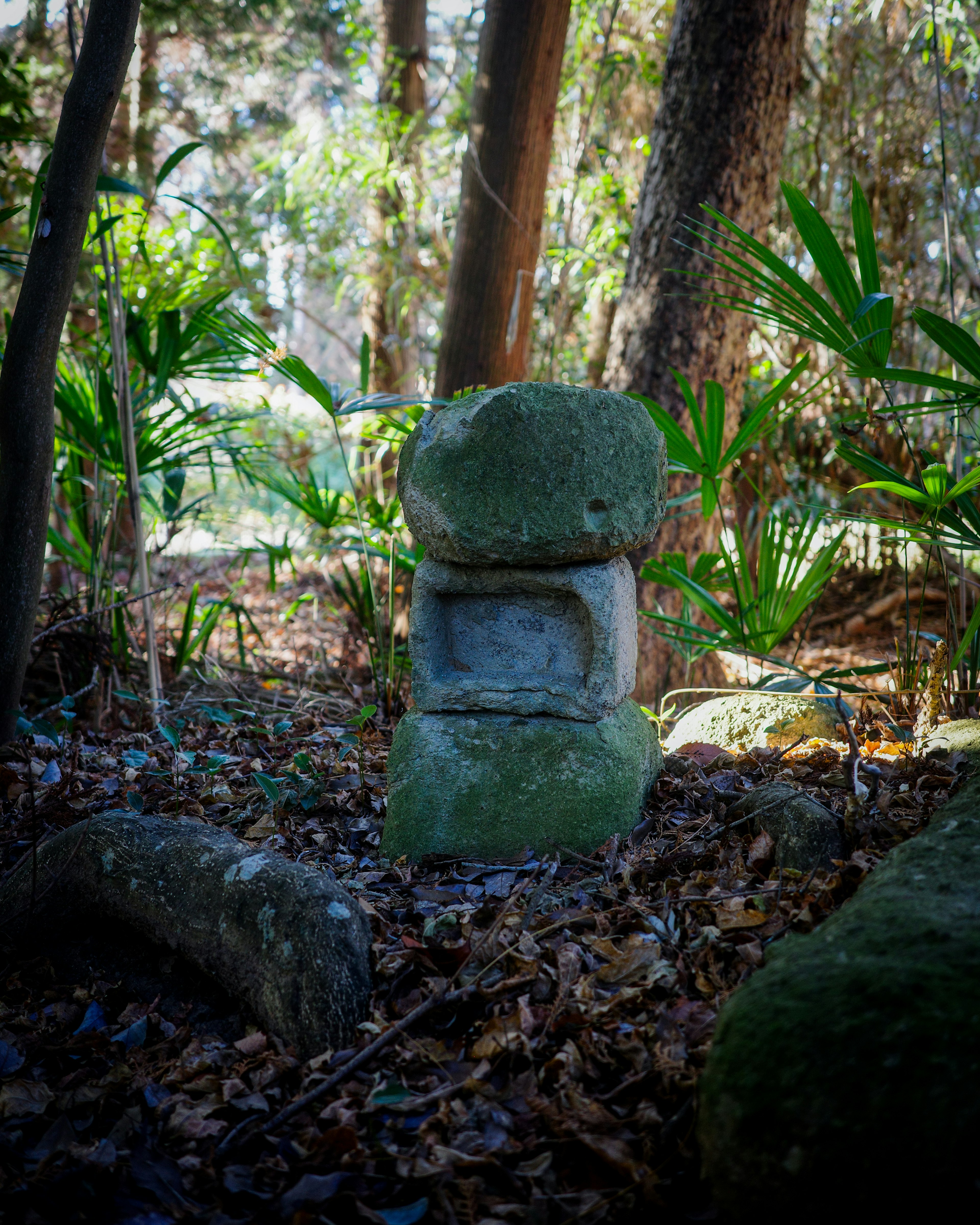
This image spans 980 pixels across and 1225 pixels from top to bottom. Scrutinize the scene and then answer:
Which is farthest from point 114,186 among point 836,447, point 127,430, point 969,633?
point 969,633

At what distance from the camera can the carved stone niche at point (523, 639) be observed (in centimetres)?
195

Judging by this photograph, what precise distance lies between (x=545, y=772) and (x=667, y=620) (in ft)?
2.35

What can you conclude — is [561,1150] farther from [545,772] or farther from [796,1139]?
[545,772]

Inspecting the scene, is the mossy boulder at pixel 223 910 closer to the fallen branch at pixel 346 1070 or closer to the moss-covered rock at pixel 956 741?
the fallen branch at pixel 346 1070

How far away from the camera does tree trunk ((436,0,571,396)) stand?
3695mm

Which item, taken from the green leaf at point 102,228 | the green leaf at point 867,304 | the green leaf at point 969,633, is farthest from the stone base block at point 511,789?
the green leaf at point 102,228

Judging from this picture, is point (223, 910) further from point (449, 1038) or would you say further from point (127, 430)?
point (127, 430)

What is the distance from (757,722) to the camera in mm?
2645

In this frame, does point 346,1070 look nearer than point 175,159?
Yes

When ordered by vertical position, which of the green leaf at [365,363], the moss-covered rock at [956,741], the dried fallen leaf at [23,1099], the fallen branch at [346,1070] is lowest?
the dried fallen leaf at [23,1099]

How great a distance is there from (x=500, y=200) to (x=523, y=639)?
8.23 feet

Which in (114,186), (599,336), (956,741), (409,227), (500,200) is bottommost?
(956,741)

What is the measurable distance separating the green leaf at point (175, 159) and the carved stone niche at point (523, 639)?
1467mm

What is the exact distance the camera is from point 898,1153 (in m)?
0.86
